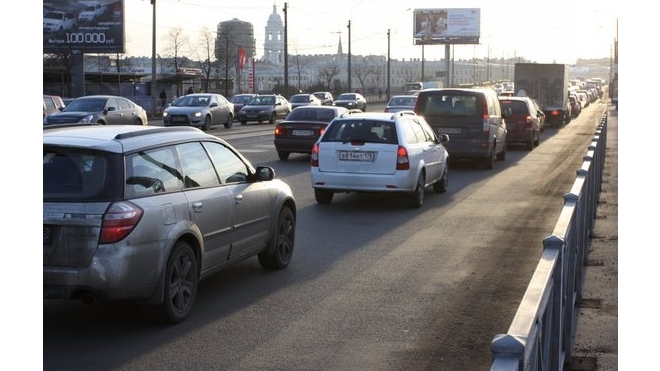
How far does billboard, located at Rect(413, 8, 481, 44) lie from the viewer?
10775 cm

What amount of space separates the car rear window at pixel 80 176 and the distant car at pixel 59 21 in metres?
58.3

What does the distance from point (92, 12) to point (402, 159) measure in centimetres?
5159

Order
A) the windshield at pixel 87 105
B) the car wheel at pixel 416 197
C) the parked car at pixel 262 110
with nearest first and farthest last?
the car wheel at pixel 416 197 < the windshield at pixel 87 105 < the parked car at pixel 262 110

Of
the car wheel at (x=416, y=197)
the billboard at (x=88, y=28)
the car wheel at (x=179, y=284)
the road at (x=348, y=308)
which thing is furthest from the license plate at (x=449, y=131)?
the billboard at (x=88, y=28)

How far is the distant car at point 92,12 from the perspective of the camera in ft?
205

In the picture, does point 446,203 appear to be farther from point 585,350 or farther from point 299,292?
point 585,350

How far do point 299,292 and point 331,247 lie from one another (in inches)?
98.6

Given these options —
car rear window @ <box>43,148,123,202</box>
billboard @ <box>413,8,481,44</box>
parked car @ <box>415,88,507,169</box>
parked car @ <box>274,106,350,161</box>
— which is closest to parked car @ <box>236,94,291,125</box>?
parked car @ <box>274,106,350,161</box>

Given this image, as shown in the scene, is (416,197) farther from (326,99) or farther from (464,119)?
(326,99)

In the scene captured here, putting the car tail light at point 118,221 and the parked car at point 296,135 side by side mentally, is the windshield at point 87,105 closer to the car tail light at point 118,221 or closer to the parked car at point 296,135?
the parked car at point 296,135

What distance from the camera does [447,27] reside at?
4257 inches
